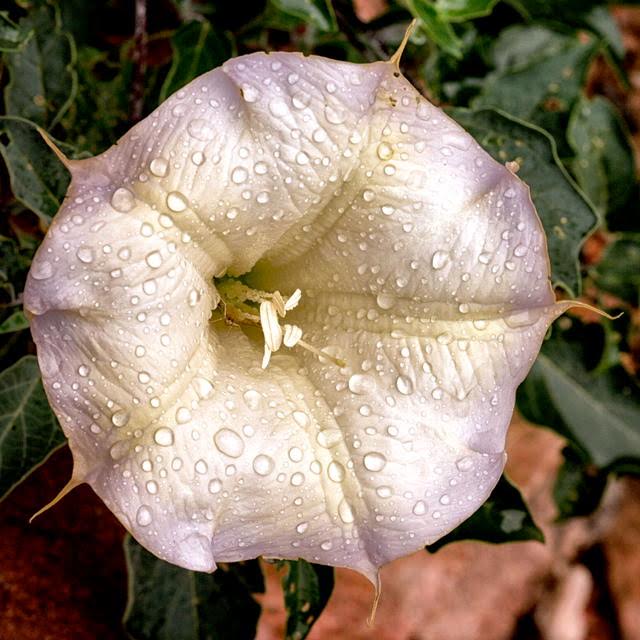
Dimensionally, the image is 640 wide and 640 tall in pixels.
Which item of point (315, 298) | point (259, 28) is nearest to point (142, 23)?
point (259, 28)

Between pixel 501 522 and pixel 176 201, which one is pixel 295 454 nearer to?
pixel 176 201

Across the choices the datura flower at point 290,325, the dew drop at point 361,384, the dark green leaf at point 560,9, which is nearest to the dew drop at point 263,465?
the datura flower at point 290,325

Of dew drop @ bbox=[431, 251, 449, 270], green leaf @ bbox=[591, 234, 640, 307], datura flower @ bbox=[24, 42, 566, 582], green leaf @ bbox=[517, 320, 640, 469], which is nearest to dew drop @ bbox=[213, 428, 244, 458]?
datura flower @ bbox=[24, 42, 566, 582]

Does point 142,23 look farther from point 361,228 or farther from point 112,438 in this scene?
point 112,438

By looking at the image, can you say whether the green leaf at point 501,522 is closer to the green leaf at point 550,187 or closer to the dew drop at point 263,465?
the green leaf at point 550,187

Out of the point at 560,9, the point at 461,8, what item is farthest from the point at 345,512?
the point at 560,9

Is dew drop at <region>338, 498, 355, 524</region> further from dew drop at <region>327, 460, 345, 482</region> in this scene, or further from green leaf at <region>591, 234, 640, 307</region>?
green leaf at <region>591, 234, 640, 307</region>

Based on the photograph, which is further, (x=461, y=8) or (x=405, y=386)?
(x=461, y=8)

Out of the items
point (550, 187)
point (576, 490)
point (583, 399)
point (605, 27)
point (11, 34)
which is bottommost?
point (576, 490)
